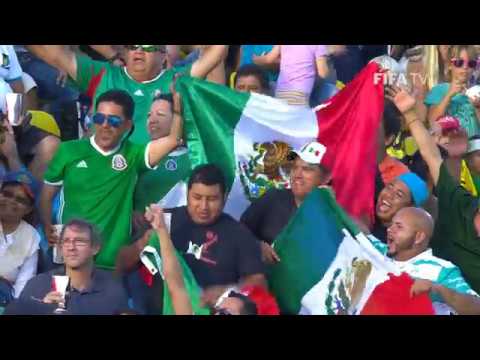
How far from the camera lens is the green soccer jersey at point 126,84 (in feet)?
27.1

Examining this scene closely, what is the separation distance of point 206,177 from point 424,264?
1557 mm

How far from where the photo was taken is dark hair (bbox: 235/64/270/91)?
27.5ft

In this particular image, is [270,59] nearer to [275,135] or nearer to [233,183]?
[275,135]

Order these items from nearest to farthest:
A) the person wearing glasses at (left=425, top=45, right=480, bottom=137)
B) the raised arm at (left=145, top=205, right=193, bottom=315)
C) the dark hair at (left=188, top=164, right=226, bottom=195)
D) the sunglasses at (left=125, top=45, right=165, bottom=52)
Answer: the raised arm at (left=145, top=205, right=193, bottom=315) < the dark hair at (left=188, top=164, right=226, bottom=195) < the sunglasses at (left=125, top=45, right=165, bottom=52) < the person wearing glasses at (left=425, top=45, right=480, bottom=137)

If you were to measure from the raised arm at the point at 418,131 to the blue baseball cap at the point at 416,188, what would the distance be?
0.44 ft

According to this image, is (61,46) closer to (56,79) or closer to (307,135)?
(56,79)

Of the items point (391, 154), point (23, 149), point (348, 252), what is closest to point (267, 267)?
point (348, 252)

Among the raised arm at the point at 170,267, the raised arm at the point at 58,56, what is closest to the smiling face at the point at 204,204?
the raised arm at the point at 170,267

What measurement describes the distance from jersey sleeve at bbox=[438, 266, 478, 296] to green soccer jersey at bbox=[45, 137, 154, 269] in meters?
2.09

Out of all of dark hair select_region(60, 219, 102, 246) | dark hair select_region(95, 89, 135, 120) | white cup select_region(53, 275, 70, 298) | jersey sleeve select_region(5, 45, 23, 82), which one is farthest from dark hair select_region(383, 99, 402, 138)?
jersey sleeve select_region(5, 45, 23, 82)

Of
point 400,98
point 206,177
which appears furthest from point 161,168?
point 400,98

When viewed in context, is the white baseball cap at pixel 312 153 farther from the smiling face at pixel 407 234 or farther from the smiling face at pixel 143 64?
the smiling face at pixel 143 64

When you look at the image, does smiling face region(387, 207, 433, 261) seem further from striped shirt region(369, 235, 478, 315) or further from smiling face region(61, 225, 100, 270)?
smiling face region(61, 225, 100, 270)

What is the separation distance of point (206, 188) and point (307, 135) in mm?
791
